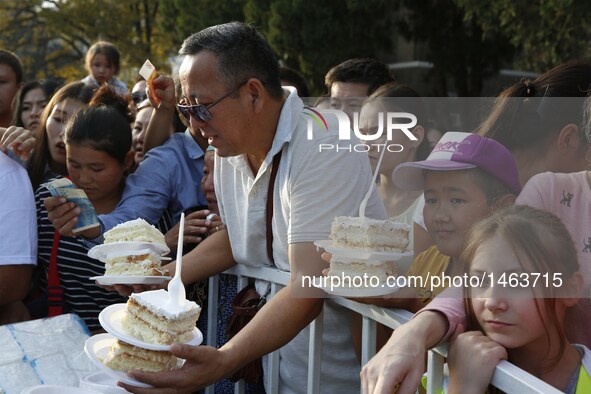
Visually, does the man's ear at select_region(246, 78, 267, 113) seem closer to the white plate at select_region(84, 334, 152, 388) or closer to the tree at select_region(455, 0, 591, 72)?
the white plate at select_region(84, 334, 152, 388)

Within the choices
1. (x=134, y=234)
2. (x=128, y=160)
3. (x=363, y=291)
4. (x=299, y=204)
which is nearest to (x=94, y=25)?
(x=128, y=160)

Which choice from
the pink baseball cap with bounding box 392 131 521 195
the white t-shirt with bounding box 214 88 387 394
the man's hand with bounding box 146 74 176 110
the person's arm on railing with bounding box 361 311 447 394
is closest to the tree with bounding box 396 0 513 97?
the man's hand with bounding box 146 74 176 110

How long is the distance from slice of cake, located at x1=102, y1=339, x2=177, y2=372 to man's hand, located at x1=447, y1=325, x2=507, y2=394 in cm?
86

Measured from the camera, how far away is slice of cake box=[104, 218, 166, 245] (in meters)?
3.01

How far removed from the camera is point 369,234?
8.32 ft

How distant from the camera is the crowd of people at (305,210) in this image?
2055 millimetres

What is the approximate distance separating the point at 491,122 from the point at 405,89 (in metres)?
0.78

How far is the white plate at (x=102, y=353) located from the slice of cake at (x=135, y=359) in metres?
0.02

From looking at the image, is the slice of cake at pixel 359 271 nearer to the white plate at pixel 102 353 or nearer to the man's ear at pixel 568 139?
the white plate at pixel 102 353

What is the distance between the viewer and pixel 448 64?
22109 mm

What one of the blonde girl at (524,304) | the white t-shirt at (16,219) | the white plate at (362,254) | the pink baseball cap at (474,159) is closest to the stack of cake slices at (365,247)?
→ the white plate at (362,254)

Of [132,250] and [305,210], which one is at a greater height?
[305,210]

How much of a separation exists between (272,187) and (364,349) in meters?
0.68

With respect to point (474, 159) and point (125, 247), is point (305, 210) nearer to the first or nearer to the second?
point (474, 159)
